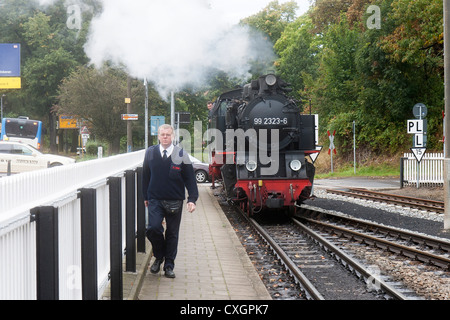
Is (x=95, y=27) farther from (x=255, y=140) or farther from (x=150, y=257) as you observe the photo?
(x=150, y=257)

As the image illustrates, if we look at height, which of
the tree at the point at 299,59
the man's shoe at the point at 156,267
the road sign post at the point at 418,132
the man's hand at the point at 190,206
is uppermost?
the tree at the point at 299,59

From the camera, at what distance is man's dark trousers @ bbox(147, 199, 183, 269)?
6.32 m

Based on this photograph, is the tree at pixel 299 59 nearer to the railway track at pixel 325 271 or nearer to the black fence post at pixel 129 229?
the railway track at pixel 325 271

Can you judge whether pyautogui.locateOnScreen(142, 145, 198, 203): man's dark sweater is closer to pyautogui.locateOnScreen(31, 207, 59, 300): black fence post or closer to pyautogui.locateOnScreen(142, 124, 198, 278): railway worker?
pyautogui.locateOnScreen(142, 124, 198, 278): railway worker

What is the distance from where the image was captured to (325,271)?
309 inches

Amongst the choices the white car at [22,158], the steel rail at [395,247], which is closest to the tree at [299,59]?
the white car at [22,158]

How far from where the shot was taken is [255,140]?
43.0ft

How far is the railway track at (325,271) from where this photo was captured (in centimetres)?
646

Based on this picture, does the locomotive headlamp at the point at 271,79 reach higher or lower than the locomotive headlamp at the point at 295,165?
higher

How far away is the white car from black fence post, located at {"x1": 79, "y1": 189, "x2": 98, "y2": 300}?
2371 centimetres

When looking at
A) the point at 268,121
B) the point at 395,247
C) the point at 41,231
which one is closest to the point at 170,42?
the point at 268,121

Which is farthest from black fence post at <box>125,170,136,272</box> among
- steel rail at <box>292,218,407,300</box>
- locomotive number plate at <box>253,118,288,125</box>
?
locomotive number plate at <box>253,118,288,125</box>

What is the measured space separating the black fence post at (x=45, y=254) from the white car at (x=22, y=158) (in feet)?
81.2
